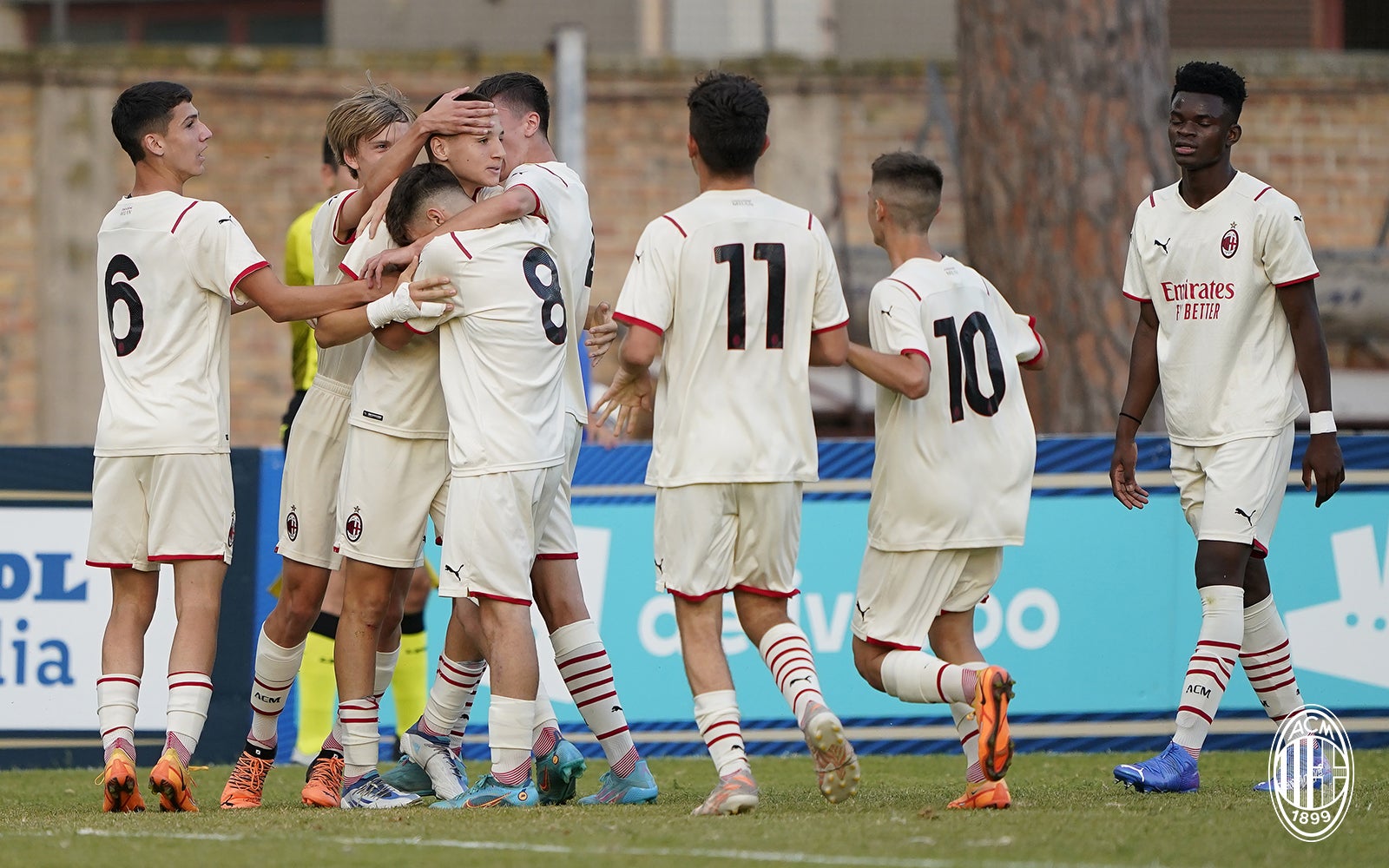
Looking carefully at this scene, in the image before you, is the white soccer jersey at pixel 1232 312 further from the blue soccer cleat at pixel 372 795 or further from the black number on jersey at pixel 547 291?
the blue soccer cleat at pixel 372 795

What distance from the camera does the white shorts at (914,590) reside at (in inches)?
234

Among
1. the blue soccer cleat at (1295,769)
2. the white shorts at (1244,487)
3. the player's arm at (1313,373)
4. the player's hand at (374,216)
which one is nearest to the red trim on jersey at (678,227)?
the player's hand at (374,216)

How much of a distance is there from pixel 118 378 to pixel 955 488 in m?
2.80

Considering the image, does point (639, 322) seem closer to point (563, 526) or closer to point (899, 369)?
point (899, 369)

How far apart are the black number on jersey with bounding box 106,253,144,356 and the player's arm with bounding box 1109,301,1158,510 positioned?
3.41 m

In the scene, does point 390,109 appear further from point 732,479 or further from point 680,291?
point 732,479

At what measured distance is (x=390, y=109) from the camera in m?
6.44

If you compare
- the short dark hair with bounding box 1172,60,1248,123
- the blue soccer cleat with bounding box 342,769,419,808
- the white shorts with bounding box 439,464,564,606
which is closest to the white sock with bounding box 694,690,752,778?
the white shorts with bounding box 439,464,564,606

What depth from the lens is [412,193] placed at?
6051mm

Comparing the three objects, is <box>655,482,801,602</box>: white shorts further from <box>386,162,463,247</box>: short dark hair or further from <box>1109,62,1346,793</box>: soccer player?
<box>1109,62,1346,793</box>: soccer player

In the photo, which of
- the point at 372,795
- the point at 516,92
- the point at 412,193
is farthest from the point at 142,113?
the point at 372,795

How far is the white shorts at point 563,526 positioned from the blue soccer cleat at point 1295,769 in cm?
248

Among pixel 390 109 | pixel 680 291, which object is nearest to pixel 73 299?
pixel 390 109

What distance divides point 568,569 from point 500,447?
0.76 m
